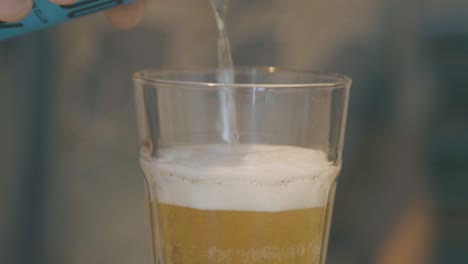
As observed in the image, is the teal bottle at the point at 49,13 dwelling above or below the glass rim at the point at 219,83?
above

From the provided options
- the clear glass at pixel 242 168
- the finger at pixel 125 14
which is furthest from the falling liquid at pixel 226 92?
the finger at pixel 125 14

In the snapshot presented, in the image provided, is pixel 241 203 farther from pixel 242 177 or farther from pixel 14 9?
pixel 14 9

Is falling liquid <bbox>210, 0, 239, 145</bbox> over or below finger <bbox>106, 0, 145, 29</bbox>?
below

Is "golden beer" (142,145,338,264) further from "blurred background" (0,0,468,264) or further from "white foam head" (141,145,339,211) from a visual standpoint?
"blurred background" (0,0,468,264)

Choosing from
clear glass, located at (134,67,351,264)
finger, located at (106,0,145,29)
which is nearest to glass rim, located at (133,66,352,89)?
clear glass, located at (134,67,351,264)

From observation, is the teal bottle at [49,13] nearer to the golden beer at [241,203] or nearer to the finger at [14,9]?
the finger at [14,9]
